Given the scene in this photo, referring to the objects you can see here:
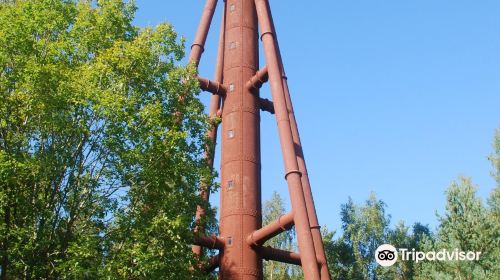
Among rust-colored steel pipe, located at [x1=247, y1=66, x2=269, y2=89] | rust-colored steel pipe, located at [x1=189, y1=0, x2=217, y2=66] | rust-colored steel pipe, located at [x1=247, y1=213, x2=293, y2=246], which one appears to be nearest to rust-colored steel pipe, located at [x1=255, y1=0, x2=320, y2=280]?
rust-colored steel pipe, located at [x1=247, y1=66, x2=269, y2=89]

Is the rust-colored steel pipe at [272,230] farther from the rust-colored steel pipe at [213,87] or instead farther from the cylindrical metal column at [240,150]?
the rust-colored steel pipe at [213,87]

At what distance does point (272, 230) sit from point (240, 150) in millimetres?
5189

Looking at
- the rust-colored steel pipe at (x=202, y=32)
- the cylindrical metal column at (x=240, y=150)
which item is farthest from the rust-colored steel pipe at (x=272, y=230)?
the rust-colored steel pipe at (x=202, y=32)

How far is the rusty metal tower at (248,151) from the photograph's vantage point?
24.7 m

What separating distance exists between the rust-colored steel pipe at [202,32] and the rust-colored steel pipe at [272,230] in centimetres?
1037

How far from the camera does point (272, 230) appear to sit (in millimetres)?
25234

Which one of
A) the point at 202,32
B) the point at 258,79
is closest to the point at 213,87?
the point at 258,79

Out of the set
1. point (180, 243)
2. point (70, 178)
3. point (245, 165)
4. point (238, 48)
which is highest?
point (238, 48)

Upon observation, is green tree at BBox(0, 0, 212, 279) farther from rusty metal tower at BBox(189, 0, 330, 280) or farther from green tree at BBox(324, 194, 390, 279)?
green tree at BBox(324, 194, 390, 279)

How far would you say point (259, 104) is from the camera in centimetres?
3120

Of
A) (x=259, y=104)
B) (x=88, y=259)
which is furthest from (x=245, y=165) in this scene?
(x=88, y=259)

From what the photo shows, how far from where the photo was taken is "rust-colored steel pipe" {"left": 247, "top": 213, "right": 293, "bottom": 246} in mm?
25188

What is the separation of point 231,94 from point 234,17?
19.5ft

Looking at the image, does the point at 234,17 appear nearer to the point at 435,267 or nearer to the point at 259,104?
the point at 259,104
